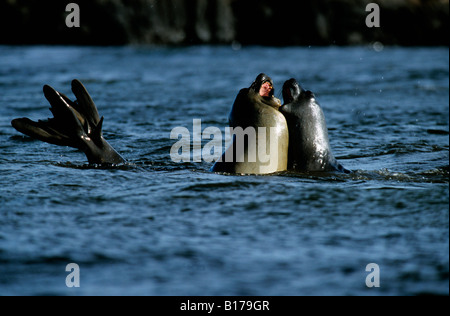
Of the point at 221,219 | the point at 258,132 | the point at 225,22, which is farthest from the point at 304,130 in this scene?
the point at 225,22

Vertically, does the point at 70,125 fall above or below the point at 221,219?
above

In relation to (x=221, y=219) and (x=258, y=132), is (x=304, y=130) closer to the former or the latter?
(x=258, y=132)

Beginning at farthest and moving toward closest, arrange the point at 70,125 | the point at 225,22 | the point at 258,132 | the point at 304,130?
the point at 225,22
the point at 70,125
the point at 304,130
the point at 258,132

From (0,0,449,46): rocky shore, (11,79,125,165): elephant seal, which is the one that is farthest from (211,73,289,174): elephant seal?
(0,0,449,46): rocky shore

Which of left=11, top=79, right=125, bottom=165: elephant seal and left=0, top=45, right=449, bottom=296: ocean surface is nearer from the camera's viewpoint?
left=0, top=45, right=449, bottom=296: ocean surface

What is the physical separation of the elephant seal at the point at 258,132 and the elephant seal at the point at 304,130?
7cm

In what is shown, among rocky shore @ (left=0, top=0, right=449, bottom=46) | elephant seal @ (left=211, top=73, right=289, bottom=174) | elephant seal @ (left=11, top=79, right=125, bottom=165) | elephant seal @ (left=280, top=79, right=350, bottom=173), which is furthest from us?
rocky shore @ (left=0, top=0, right=449, bottom=46)

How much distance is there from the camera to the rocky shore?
106ft

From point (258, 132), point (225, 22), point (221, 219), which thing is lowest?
point (221, 219)

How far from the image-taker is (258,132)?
595 centimetres

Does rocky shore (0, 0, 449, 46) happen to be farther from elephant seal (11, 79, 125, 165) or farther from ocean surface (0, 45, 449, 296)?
elephant seal (11, 79, 125, 165)

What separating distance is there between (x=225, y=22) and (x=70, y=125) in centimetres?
2925

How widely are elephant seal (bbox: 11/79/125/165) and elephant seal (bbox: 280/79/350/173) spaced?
1.62 m

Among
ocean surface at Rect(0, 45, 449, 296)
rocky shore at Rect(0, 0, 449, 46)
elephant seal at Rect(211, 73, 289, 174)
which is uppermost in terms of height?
rocky shore at Rect(0, 0, 449, 46)
